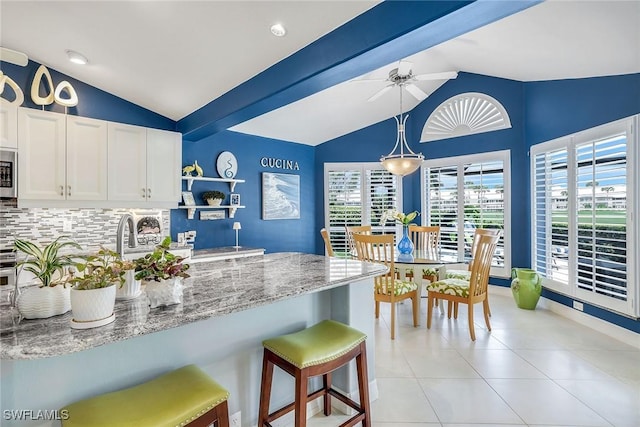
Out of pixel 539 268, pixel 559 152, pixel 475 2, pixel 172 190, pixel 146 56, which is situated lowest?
pixel 539 268

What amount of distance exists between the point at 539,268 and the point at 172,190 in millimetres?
4977

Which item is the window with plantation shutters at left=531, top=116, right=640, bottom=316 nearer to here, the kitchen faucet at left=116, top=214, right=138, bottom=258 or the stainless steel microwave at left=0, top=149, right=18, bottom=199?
the kitchen faucet at left=116, top=214, right=138, bottom=258

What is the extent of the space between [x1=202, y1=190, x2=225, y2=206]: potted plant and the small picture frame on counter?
0.58 ft

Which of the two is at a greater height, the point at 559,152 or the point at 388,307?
the point at 559,152

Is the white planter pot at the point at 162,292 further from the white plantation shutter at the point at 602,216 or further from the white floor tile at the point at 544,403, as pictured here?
the white plantation shutter at the point at 602,216

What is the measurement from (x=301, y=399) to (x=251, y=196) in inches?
152

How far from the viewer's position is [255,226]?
16.5 feet

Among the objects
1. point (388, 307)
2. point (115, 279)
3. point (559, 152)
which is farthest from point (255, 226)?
point (559, 152)

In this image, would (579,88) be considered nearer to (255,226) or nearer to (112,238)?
(255,226)

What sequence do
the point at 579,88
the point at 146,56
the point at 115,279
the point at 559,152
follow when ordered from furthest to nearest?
the point at 559,152 < the point at 579,88 < the point at 146,56 < the point at 115,279

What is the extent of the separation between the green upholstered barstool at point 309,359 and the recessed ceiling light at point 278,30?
79.7 inches

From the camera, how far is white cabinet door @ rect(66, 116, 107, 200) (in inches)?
126

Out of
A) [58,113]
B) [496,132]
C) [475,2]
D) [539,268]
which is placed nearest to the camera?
[475,2]

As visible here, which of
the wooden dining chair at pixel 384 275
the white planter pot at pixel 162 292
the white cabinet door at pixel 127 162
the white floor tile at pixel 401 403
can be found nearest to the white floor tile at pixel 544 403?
the white floor tile at pixel 401 403
